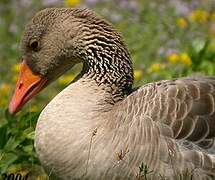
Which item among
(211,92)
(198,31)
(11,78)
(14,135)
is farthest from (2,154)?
(198,31)

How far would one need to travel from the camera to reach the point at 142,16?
472 inches

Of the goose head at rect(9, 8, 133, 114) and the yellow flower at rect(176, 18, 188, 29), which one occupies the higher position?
the goose head at rect(9, 8, 133, 114)

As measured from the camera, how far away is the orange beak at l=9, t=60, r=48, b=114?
22.4ft

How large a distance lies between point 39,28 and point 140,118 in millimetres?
1241

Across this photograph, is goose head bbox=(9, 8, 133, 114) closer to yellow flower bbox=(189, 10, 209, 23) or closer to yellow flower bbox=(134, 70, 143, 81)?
yellow flower bbox=(134, 70, 143, 81)

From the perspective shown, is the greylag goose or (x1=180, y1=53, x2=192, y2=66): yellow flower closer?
the greylag goose

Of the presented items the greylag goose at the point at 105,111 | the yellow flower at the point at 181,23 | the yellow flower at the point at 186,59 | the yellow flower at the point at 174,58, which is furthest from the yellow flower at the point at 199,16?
the greylag goose at the point at 105,111

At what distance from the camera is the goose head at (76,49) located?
6.77 metres

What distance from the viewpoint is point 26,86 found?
22.6ft

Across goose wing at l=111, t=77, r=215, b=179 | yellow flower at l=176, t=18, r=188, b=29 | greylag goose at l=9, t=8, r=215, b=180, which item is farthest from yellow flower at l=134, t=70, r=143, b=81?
goose wing at l=111, t=77, r=215, b=179

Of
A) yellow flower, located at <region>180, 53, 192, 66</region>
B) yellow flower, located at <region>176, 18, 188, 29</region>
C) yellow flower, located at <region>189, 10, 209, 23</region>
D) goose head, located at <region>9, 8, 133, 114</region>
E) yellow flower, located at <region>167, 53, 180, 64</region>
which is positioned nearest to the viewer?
goose head, located at <region>9, 8, 133, 114</region>

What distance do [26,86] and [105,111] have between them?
82cm

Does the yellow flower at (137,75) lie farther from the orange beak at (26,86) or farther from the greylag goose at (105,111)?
the orange beak at (26,86)

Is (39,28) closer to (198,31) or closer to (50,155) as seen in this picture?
(50,155)
